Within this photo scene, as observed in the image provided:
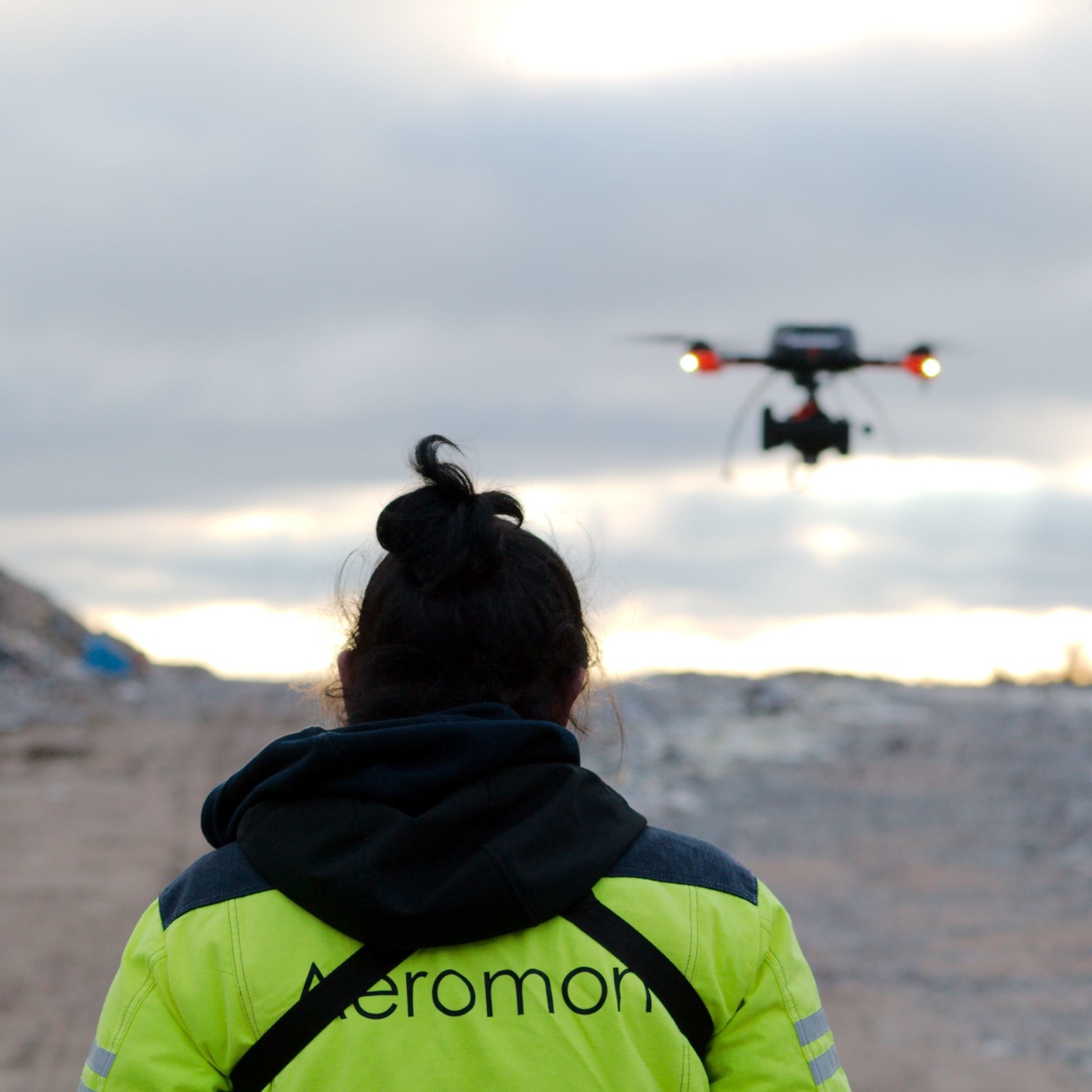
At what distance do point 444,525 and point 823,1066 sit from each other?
0.89 metres

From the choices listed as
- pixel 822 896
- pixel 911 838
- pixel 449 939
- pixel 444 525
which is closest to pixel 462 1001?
pixel 449 939

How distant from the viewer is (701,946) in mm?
1823

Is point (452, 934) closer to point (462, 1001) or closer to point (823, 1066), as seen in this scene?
point (462, 1001)

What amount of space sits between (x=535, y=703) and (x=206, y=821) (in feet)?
1.58

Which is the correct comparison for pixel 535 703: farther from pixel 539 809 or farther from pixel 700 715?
pixel 700 715

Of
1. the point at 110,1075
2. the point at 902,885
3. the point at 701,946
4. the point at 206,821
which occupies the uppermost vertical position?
the point at 206,821

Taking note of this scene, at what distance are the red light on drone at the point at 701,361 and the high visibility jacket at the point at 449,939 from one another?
4141mm

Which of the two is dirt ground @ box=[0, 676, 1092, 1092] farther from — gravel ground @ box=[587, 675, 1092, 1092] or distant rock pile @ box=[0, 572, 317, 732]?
distant rock pile @ box=[0, 572, 317, 732]

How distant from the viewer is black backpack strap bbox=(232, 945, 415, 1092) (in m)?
1.76

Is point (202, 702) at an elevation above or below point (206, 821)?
below

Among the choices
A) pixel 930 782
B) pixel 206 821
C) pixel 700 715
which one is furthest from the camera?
pixel 700 715

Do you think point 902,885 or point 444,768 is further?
point 902,885

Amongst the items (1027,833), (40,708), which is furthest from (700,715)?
(40,708)

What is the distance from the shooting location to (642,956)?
1798 mm
